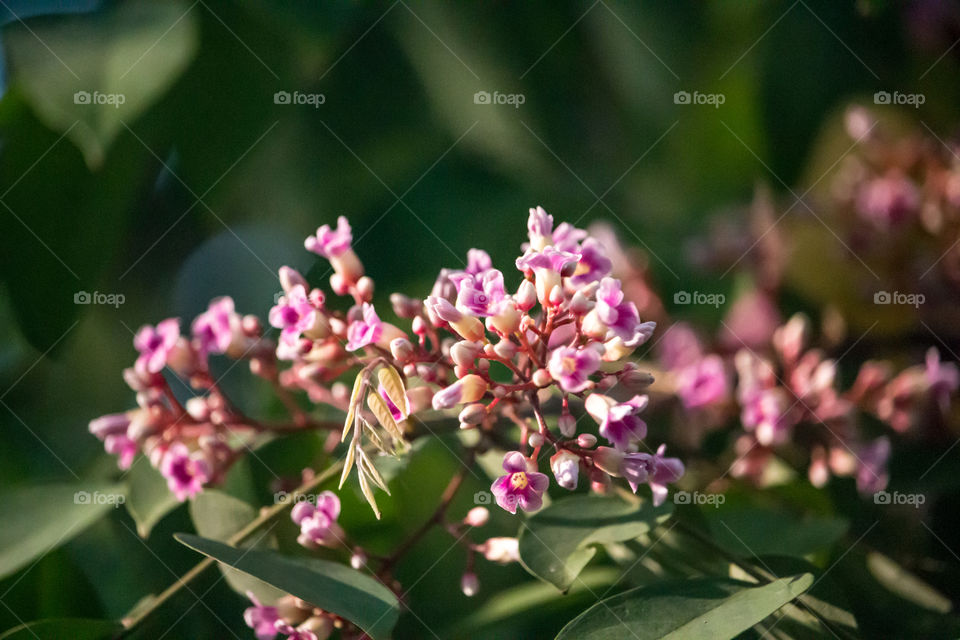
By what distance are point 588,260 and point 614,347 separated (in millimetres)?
151

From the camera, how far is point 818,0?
6.71 ft

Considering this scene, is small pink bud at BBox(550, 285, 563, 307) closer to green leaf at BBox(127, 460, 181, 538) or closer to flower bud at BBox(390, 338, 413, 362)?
flower bud at BBox(390, 338, 413, 362)

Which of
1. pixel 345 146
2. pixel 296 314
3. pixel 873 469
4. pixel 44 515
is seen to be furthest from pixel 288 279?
pixel 873 469

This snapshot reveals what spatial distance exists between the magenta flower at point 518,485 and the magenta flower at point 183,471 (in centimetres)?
55

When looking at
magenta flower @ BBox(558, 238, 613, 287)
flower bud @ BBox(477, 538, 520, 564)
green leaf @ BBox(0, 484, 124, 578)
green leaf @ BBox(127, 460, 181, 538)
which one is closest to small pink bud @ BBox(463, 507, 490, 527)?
flower bud @ BBox(477, 538, 520, 564)

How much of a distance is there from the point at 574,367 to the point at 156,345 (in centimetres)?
79

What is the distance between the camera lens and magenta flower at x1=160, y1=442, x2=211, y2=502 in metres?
1.40

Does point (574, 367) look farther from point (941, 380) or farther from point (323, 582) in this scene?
point (941, 380)

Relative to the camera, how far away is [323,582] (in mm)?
1205

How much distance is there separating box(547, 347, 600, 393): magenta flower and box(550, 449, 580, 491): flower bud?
96 mm

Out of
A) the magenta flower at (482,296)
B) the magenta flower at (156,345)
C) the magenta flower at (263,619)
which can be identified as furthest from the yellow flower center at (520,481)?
the magenta flower at (156,345)

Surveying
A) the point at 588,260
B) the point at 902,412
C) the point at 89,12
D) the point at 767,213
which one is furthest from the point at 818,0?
the point at 89,12

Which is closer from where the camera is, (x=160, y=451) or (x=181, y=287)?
(x=160, y=451)

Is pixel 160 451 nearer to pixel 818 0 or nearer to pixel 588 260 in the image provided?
pixel 588 260
